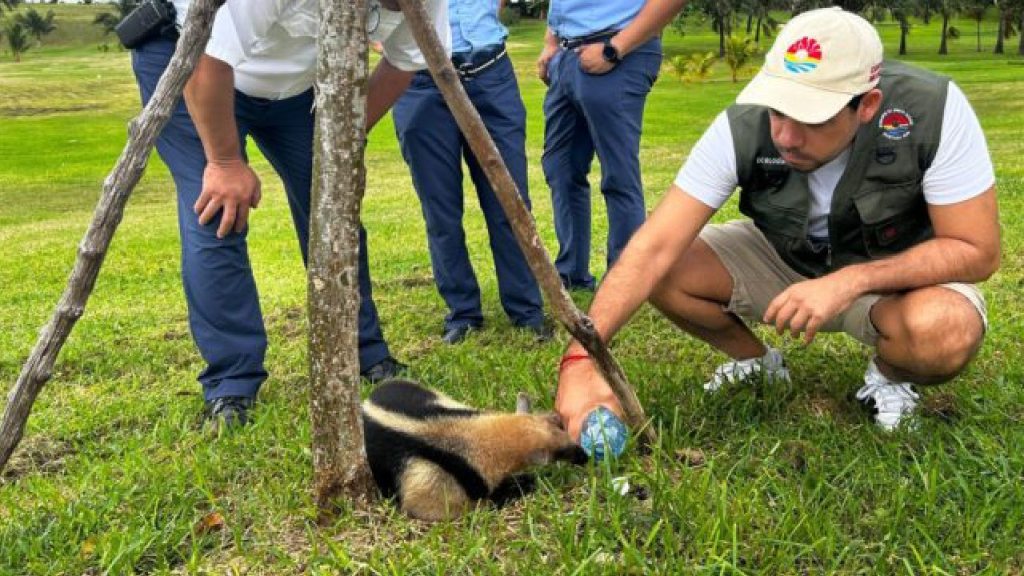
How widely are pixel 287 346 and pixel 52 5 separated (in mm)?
150941

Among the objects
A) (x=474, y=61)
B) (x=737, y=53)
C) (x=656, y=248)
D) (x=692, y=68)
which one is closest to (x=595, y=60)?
(x=474, y=61)

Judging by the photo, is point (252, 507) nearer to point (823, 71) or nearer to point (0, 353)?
point (823, 71)

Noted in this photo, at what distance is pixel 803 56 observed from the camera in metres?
3.08

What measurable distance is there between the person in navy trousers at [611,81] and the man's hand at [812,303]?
219 cm

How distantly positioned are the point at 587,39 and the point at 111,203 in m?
3.27

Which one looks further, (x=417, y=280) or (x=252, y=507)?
(x=417, y=280)

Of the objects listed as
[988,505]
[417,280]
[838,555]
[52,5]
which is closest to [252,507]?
[838,555]

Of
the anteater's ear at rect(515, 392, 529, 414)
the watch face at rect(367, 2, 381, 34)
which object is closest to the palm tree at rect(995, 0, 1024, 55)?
the watch face at rect(367, 2, 381, 34)

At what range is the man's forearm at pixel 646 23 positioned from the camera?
5.17m

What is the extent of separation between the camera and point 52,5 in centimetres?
13800

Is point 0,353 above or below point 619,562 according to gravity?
below

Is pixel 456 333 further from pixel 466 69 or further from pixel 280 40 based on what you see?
pixel 280 40

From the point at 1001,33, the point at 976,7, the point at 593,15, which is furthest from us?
the point at 976,7

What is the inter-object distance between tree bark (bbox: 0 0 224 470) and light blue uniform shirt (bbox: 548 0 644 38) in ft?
9.79
